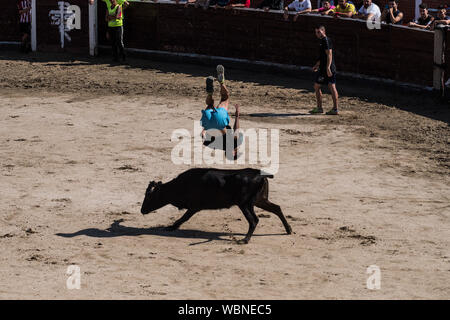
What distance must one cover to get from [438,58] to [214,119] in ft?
22.8

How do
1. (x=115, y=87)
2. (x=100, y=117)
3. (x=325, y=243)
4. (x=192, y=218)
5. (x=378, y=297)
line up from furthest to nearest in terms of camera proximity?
(x=115, y=87) → (x=100, y=117) → (x=192, y=218) → (x=325, y=243) → (x=378, y=297)

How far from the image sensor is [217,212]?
34.9 ft

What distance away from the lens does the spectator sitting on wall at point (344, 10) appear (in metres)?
19.0

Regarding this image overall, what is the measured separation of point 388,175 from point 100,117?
18.4 feet

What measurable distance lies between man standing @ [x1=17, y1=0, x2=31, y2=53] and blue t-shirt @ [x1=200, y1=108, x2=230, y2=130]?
12432 millimetres

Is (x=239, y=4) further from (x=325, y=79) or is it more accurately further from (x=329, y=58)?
(x=329, y=58)

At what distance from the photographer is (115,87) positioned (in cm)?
1847

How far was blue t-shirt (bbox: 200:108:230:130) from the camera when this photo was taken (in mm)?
11594

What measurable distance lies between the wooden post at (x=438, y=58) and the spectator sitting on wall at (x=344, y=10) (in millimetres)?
2369

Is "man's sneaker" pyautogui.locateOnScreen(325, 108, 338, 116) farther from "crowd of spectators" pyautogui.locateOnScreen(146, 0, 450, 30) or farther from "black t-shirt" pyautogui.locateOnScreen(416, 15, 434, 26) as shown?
"black t-shirt" pyautogui.locateOnScreen(416, 15, 434, 26)

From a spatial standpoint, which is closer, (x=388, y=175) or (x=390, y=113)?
(x=388, y=175)

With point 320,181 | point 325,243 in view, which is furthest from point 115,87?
point 325,243

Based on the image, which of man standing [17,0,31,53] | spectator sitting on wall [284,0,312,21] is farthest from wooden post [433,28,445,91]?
man standing [17,0,31,53]

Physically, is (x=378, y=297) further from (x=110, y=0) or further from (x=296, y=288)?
(x=110, y=0)
